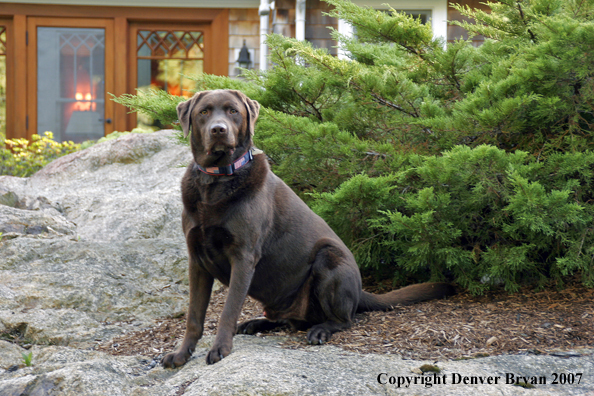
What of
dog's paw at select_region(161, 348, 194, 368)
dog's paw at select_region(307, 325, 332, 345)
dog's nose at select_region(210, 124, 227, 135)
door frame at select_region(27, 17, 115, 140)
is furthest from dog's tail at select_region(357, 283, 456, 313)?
door frame at select_region(27, 17, 115, 140)

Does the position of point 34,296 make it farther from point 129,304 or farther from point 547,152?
point 547,152

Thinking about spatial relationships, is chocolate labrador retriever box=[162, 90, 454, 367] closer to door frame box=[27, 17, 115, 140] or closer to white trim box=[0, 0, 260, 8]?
white trim box=[0, 0, 260, 8]

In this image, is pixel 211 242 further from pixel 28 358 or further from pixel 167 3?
pixel 167 3

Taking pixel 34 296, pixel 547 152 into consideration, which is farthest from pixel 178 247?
pixel 547 152

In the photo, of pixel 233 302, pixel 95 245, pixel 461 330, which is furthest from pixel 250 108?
pixel 95 245

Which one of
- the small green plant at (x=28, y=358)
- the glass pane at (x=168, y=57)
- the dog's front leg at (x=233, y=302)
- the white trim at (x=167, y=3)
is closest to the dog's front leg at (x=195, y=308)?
the dog's front leg at (x=233, y=302)

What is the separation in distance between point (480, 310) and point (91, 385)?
2466mm

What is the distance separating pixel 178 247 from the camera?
4.95 m

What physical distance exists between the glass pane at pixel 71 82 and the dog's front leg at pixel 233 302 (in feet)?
27.1

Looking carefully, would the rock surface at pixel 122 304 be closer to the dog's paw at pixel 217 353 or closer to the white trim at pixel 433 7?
the dog's paw at pixel 217 353

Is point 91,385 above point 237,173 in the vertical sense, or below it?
below

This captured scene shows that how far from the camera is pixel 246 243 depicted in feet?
10.0

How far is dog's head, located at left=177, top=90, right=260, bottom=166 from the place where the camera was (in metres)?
2.97

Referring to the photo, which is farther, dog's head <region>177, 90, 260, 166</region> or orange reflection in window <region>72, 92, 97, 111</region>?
orange reflection in window <region>72, 92, 97, 111</region>
